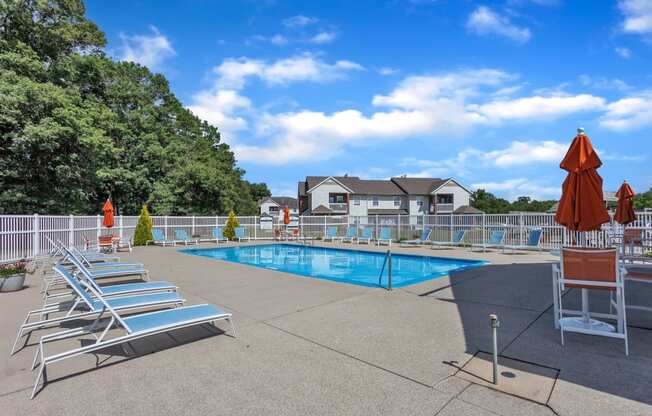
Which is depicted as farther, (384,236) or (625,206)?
(384,236)

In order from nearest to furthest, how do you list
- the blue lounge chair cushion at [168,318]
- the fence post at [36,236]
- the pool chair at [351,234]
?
the blue lounge chair cushion at [168,318] → the fence post at [36,236] → the pool chair at [351,234]

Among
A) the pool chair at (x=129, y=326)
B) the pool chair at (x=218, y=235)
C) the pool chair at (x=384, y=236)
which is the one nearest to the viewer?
the pool chair at (x=129, y=326)

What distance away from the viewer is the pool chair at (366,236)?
19734mm

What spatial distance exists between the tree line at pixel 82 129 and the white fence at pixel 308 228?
186 inches

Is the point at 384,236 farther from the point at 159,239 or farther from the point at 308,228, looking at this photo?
the point at 159,239

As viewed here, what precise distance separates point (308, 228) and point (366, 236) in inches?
185

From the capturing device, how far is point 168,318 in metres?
4.05

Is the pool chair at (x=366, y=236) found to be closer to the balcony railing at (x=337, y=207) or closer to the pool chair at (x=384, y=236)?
the pool chair at (x=384, y=236)

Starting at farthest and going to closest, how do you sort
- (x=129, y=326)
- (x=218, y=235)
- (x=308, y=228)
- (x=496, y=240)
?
(x=308, y=228) → (x=218, y=235) → (x=496, y=240) → (x=129, y=326)

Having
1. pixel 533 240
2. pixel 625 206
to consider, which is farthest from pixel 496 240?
pixel 625 206

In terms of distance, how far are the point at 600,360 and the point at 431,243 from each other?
1410 centimetres

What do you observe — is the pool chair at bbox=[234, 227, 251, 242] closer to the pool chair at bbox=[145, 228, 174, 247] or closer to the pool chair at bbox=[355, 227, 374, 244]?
the pool chair at bbox=[145, 228, 174, 247]

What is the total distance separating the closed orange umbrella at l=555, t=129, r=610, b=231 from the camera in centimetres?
461

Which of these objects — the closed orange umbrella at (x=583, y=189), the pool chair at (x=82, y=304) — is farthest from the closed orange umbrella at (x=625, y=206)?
the pool chair at (x=82, y=304)
